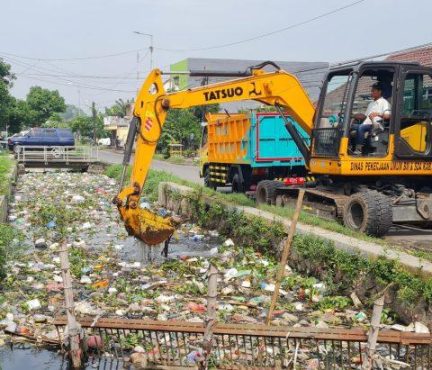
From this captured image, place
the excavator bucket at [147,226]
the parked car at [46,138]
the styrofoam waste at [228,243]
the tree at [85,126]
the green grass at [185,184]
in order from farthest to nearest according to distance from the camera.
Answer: the tree at [85,126], the parked car at [46,138], the green grass at [185,184], the styrofoam waste at [228,243], the excavator bucket at [147,226]

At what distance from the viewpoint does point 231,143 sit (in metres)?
15.9

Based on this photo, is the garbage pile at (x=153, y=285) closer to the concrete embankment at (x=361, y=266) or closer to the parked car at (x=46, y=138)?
the concrete embankment at (x=361, y=266)

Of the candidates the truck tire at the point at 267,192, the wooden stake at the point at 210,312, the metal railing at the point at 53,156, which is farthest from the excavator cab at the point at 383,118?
the metal railing at the point at 53,156

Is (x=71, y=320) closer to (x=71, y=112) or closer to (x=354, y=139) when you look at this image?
(x=354, y=139)

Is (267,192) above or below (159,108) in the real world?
below

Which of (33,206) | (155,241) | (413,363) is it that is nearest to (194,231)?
(155,241)

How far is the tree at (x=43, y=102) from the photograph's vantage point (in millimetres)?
61781

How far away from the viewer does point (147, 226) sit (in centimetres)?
877

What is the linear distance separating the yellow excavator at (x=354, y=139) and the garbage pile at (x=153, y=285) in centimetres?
88

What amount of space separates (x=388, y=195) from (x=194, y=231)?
4.15m

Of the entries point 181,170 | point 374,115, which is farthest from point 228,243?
point 181,170

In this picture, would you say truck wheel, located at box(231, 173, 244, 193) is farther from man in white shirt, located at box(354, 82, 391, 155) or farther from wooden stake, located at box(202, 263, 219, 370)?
wooden stake, located at box(202, 263, 219, 370)

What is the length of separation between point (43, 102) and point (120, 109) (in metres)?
18.8

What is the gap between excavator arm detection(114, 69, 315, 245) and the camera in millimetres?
8742
